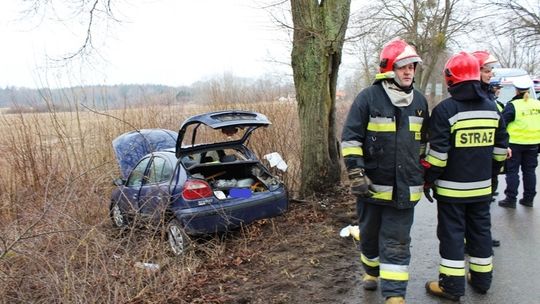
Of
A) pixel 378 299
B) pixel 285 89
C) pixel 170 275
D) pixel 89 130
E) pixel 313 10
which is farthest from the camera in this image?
pixel 285 89

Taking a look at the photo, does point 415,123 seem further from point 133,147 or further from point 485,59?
point 133,147

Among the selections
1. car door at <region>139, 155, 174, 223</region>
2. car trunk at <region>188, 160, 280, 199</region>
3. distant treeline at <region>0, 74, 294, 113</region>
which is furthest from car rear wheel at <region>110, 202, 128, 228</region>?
distant treeline at <region>0, 74, 294, 113</region>

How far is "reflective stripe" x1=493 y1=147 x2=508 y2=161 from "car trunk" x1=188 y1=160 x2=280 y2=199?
2988 millimetres

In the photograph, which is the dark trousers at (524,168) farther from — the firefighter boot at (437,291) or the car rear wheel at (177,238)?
the car rear wheel at (177,238)

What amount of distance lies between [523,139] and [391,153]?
3.91 metres

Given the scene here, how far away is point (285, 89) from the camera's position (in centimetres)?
1137

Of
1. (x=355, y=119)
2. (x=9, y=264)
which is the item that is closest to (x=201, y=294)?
(x=9, y=264)

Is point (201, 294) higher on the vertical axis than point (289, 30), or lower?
lower

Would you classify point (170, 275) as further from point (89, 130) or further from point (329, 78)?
point (89, 130)

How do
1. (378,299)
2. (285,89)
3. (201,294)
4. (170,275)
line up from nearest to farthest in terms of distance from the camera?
(378,299) → (201,294) → (170,275) → (285,89)

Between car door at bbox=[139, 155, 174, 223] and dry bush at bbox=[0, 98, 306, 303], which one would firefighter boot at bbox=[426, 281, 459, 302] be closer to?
dry bush at bbox=[0, 98, 306, 303]

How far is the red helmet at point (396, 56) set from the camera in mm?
3262

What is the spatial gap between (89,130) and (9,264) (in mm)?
5717

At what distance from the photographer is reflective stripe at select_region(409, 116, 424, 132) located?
10.9 feet
